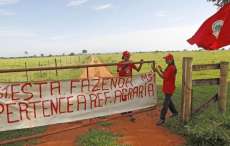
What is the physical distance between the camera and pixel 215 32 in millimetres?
6898

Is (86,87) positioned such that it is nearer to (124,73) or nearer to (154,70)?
(124,73)

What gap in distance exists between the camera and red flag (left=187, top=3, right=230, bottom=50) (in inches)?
261

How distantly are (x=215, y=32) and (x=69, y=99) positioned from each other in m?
3.76

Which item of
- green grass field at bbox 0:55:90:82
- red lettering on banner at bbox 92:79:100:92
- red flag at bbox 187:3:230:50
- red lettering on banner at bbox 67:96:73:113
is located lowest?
green grass field at bbox 0:55:90:82

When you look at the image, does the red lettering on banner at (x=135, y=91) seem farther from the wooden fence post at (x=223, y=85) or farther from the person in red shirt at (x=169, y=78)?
the wooden fence post at (x=223, y=85)

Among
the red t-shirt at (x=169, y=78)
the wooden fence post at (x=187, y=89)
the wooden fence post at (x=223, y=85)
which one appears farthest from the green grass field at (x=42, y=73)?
the wooden fence post at (x=223, y=85)

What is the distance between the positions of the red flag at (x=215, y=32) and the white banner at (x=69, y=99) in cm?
236

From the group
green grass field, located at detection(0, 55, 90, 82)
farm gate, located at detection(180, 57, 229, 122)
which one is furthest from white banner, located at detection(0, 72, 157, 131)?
green grass field, located at detection(0, 55, 90, 82)

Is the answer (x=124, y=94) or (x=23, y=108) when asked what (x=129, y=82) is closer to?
(x=124, y=94)

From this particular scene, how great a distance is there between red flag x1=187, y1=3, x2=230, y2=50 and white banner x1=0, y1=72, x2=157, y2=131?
236 centimetres

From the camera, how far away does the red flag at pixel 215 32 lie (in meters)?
6.62

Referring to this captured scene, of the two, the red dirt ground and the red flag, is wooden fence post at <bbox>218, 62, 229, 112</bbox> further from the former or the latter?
the red dirt ground

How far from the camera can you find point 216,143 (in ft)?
20.2

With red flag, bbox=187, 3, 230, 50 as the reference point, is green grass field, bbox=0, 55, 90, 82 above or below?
→ below
